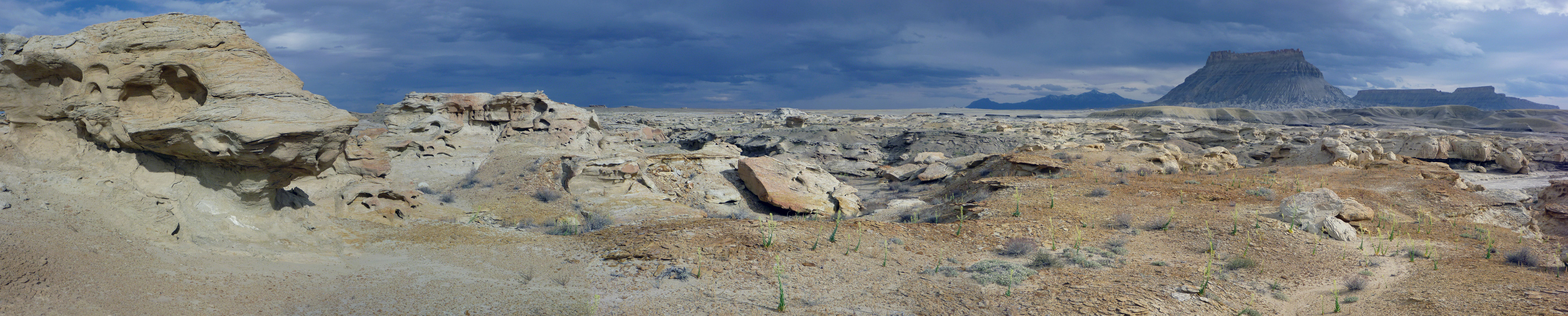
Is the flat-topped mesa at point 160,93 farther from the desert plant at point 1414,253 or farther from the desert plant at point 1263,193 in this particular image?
the desert plant at point 1263,193

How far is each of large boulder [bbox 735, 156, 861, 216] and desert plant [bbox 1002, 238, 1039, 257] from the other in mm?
5823

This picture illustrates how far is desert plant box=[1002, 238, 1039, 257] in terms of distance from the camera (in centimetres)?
843

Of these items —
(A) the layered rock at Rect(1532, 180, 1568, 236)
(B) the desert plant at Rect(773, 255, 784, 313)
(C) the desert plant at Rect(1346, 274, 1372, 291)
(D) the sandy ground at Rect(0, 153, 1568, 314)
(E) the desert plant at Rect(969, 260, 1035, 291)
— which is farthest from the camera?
(A) the layered rock at Rect(1532, 180, 1568, 236)

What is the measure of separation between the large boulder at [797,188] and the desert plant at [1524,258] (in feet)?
32.5

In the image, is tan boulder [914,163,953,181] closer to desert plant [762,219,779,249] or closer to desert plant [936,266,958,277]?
desert plant [762,219,779,249]

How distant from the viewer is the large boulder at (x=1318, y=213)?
9164 mm

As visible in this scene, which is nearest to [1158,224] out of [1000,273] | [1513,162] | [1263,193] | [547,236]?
[1263,193]

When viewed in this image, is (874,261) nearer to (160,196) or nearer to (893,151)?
(160,196)

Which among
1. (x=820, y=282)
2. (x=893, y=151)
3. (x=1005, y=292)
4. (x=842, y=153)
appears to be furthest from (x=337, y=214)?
(x=893, y=151)

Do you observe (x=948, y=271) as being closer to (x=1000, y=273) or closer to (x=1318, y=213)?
(x=1000, y=273)

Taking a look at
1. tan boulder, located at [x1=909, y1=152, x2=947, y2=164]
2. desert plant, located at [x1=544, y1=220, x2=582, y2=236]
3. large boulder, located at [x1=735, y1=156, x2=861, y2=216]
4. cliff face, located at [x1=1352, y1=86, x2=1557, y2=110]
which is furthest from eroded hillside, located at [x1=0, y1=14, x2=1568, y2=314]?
cliff face, located at [x1=1352, y1=86, x2=1557, y2=110]

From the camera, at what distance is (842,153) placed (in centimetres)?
3130

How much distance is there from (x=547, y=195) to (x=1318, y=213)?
13.4 metres

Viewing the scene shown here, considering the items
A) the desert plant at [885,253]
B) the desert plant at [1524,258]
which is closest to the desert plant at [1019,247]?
the desert plant at [885,253]
